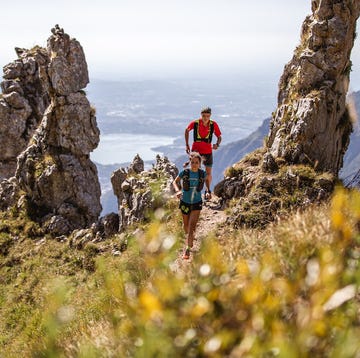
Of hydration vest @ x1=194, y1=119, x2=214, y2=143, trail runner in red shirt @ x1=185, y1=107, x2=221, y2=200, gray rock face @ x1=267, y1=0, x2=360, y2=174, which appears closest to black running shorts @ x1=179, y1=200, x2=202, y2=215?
trail runner in red shirt @ x1=185, y1=107, x2=221, y2=200

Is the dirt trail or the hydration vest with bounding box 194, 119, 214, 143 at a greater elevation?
the hydration vest with bounding box 194, 119, 214, 143

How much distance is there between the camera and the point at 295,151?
17719 mm

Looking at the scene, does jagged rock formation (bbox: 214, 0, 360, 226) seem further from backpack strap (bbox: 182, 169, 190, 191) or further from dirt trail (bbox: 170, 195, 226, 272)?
backpack strap (bbox: 182, 169, 190, 191)

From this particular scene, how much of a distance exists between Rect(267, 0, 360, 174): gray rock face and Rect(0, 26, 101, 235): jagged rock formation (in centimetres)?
1390

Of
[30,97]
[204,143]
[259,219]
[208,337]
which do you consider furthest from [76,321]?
[30,97]

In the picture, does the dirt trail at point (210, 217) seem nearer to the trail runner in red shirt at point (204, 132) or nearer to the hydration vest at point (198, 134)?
Result: the trail runner in red shirt at point (204, 132)

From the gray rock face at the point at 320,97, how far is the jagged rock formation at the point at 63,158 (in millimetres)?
13897

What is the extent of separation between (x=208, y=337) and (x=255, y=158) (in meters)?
17.1

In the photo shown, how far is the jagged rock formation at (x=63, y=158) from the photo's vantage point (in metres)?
28.2

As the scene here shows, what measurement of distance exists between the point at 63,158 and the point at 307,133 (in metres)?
17.5

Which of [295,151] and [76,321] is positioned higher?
[295,151]

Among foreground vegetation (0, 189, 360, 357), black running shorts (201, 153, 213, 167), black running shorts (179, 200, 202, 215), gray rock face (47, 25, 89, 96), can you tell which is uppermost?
gray rock face (47, 25, 89, 96)

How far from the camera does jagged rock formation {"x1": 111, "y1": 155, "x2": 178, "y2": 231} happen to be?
20.7 metres

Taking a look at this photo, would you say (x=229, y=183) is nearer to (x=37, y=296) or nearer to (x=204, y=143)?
(x=204, y=143)
